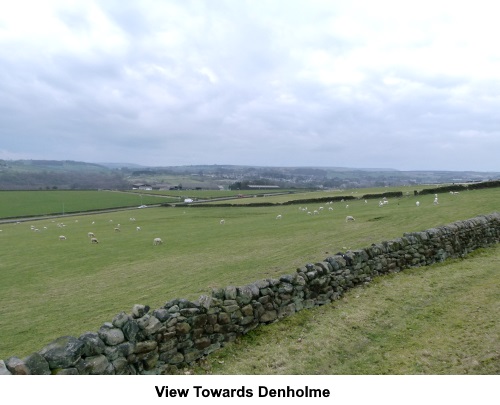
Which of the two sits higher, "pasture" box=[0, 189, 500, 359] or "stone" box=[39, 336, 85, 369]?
"stone" box=[39, 336, 85, 369]

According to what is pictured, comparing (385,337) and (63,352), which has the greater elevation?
(63,352)

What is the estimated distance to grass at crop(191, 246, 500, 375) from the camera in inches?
292

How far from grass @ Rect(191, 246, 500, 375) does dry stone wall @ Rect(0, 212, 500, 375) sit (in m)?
0.33

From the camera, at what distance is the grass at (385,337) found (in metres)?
7.42

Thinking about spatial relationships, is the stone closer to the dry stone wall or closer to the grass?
the dry stone wall

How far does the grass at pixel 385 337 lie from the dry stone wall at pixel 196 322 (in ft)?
1.09

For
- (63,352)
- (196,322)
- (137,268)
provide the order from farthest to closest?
(137,268) → (196,322) → (63,352)

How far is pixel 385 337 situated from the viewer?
865 cm

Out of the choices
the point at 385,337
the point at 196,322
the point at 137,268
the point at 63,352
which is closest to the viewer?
the point at 63,352

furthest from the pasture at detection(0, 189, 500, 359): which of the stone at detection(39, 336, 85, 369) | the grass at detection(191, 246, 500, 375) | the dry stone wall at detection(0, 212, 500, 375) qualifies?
the stone at detection(39, 336, 85, 369)

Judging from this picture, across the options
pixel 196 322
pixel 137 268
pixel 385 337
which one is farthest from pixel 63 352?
pixel 137 268

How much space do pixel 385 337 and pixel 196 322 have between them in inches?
163

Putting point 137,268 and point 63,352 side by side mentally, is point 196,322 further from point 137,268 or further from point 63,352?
point 137,268

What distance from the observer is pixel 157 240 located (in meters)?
27.0
